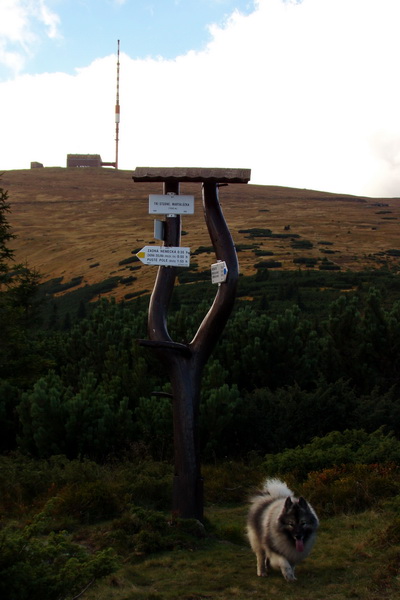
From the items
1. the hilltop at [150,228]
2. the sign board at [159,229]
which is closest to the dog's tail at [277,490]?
the sign board at [159,229]

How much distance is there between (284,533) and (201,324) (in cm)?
343

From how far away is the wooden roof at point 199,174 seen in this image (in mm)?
9164

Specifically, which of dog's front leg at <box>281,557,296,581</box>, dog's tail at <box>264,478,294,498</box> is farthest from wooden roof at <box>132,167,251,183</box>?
dog's front leg at <box>281,557,296,581</box>

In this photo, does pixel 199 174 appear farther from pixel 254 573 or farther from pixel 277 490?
pixel 254 573

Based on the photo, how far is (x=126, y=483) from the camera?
10.1 meters

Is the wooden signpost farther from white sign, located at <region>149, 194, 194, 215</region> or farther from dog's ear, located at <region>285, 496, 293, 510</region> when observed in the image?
dog's ear, located at <region>285, 496, 293, 510</region>

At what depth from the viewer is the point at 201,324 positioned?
30.3 feet

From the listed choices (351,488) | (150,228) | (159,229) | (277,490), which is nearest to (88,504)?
(277,490)

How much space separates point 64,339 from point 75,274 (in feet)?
143

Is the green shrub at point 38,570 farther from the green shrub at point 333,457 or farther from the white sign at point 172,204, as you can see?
the green shrub at point 333,457

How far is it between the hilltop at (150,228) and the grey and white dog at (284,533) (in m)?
41.0

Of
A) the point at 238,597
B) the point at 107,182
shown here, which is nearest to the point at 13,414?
the point at 238,597

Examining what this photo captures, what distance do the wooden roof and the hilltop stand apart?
3833cm

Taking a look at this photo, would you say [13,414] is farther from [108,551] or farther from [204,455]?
[108,551]
